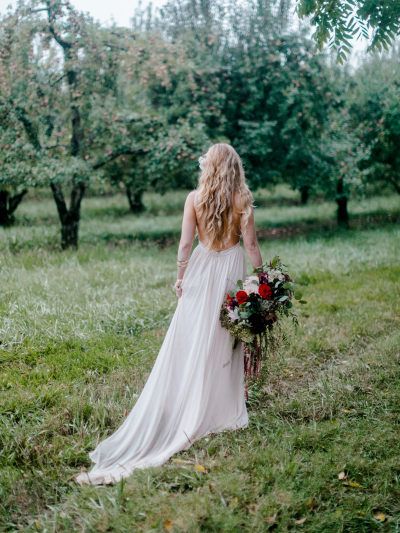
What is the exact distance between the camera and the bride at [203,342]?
4848 mm

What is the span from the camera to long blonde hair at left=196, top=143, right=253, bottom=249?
4879 mm

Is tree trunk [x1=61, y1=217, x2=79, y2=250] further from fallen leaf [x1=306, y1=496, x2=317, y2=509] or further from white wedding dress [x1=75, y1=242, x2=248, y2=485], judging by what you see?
fallen leaf [x1=306, y1=496, x2=317, y2=509]

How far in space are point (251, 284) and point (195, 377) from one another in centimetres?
95

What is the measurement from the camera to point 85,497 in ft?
13.2

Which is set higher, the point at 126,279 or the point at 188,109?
the point at 188,109

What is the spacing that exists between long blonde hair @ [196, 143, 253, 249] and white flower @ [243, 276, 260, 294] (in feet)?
1.64

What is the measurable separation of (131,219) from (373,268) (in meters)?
14.6

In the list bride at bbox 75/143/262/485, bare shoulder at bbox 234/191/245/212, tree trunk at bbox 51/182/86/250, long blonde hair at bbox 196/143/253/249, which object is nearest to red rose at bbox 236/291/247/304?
bride at bbox 75/143/262/485

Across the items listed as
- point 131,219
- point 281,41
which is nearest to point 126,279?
point 281,41

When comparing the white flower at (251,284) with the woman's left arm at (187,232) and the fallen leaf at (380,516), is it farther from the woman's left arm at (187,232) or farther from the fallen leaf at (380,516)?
the fallen leaf at (380,516)

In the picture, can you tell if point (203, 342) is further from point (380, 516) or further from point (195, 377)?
point (380, 516)

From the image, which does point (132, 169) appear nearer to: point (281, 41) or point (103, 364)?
point (281, 41)

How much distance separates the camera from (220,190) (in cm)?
486

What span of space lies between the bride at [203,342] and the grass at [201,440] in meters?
0.23
